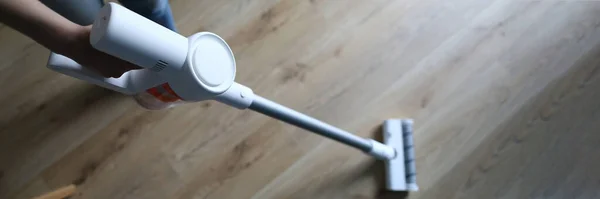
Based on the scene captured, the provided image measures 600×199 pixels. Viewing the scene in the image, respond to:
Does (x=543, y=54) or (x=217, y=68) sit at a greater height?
(x=543, y=54)

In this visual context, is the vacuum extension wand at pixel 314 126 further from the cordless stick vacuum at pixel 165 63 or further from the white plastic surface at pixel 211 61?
the white plastic surface at pixel 211 61

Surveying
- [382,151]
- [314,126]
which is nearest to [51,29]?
[314,126]

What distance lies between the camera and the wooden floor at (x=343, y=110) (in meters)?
1.10

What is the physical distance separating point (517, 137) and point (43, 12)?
0.98m

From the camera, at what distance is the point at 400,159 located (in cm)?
108

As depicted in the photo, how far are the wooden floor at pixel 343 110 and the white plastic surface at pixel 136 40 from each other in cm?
57

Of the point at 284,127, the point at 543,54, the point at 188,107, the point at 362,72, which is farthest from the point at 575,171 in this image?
the point at 188,107

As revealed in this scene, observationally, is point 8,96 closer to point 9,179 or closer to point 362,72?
point 9,179

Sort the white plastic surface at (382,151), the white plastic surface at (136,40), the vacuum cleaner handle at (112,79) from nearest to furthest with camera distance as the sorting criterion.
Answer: the white plastic surface at (136,40) < the vacuum cleaner handle at (112,79) < the white plastic surface at (382,151)

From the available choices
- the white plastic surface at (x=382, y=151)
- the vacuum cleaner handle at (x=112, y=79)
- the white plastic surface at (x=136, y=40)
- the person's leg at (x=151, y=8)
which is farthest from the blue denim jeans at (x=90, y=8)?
the white plastic surface at (x=382, y=151)

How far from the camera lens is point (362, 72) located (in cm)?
117

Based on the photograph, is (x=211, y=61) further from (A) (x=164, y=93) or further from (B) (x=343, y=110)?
(B) (x=343, y=110)

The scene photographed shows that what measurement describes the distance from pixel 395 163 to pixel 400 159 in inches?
0.6

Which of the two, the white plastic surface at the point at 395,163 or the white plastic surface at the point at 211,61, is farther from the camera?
the white plastic surface at the point at 395,163
